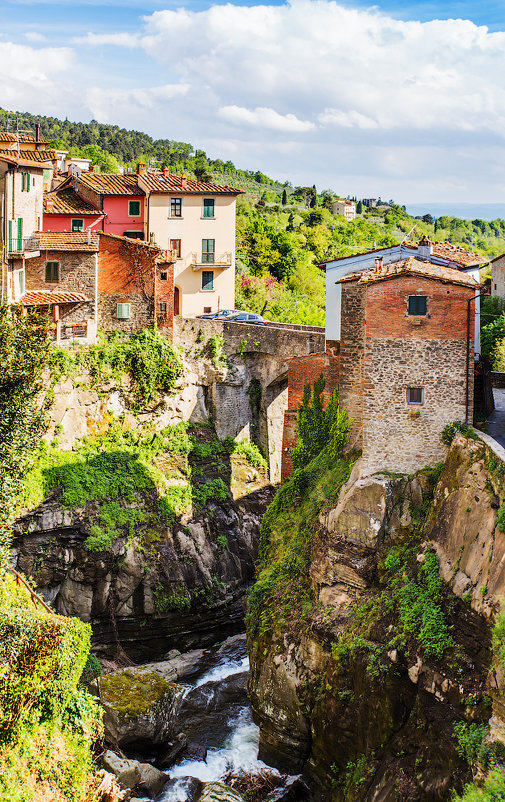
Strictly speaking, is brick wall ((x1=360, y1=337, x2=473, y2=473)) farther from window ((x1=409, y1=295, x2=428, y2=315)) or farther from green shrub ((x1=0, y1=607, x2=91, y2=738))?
green shrub ((x1=0, y1=607, x2=91, y2=738))

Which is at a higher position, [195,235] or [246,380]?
[195,235]

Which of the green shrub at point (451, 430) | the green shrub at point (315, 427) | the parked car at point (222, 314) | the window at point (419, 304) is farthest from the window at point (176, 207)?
the green shrub at point (451, 430)

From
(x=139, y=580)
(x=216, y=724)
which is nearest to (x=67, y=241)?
(x=139, y=580)

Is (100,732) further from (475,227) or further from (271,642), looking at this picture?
(475,227)

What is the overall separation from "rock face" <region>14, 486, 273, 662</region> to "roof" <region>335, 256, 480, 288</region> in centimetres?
1400

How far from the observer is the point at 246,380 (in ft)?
136

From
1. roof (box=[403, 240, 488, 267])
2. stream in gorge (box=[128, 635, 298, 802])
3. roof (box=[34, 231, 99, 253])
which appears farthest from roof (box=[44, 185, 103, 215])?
stream in gorge (box=[128, 635, 298, 802])

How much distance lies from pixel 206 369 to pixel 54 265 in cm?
823

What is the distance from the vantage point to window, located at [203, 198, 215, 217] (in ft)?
150

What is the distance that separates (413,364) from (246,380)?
16745 millimetres

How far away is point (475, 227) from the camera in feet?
477

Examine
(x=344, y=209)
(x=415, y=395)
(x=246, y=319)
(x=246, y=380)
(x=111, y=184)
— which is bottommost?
(x=415, y=395)

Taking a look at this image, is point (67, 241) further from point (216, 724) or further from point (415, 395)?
point (216, 724)

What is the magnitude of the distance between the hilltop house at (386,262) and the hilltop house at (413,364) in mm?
4264
